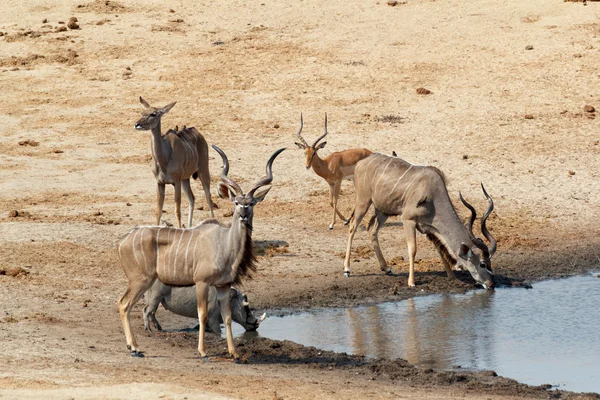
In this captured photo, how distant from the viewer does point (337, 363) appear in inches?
391

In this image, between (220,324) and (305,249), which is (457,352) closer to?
(220,324)

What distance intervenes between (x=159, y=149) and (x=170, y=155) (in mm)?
204

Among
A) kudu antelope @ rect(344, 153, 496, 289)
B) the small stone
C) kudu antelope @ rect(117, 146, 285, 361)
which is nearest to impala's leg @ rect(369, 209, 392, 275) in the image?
kudu antelope @ rect(344, 153, 496, 289)

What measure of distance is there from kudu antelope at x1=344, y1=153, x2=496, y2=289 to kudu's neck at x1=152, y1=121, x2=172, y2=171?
248cm

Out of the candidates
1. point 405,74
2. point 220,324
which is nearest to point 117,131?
point 405,74

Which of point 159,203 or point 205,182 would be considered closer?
point 159,203

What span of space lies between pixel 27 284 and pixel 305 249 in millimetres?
3526

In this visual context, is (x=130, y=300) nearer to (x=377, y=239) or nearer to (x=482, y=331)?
(x=482, y=331)

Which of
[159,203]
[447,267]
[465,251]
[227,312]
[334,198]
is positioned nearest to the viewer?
[227,312]

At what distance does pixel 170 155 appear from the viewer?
14.1 meters

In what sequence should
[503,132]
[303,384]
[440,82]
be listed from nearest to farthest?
1. [303,384]
2. [503,132]
3. [440,82]

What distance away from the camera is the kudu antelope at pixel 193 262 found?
966cm

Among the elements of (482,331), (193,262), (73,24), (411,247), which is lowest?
(482,331)

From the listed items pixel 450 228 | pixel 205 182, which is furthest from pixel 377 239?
pixel 205 182
